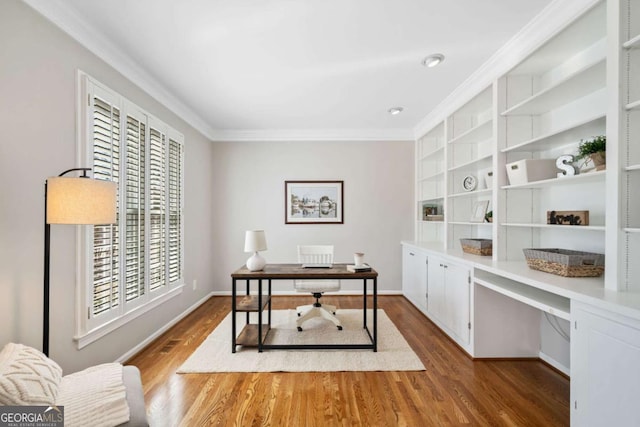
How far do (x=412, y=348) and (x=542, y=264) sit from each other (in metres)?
1.39

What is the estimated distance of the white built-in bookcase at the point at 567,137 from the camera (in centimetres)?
158

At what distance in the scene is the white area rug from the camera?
100 inches

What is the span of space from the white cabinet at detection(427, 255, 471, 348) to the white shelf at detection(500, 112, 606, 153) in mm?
1160

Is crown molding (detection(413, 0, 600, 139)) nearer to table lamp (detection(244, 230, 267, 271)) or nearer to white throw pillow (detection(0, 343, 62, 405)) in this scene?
table lamp (detection(244, 230, 267, 271))

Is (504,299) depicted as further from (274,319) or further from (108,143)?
(108,143)

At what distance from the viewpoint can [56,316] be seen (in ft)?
6.46

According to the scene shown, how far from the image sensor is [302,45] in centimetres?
241

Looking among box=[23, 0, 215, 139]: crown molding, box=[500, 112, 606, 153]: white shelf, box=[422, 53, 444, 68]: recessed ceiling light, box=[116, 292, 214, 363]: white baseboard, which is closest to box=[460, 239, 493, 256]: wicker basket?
box=[500, 112, 606, 153]: white shelf

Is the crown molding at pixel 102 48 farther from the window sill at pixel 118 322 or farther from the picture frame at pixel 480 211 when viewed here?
the picture frame at pixel 480 211

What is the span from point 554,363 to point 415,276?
70.6 inches

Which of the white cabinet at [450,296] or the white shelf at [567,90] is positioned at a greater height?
the white shelf at [567,90]

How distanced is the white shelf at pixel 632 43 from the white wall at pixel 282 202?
3.34m

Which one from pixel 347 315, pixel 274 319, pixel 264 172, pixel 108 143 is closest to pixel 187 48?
pixel 108 143

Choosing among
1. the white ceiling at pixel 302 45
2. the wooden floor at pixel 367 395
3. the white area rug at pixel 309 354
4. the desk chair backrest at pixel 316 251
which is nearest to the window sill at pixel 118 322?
the wooden floor at pixel 367 395
